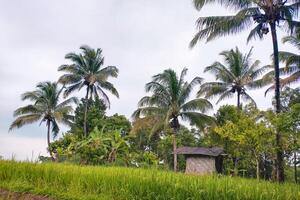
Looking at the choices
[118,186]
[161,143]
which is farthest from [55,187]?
[161,143]

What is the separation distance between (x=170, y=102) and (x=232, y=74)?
5.58 metres

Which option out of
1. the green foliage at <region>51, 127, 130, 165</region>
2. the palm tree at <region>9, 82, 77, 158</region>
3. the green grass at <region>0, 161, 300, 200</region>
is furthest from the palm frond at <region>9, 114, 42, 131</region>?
the green grass at <region>0, 161, 300, 200</region>

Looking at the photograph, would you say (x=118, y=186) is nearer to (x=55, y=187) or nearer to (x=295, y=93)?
(x=55, y=187)

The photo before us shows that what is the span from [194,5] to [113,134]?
6731mm

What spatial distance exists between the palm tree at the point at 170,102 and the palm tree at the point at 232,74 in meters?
2.52

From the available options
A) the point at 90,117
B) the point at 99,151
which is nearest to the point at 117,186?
the point at 99,151

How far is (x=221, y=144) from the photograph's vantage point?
30.5 meters

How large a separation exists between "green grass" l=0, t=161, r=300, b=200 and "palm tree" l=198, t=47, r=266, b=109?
21.1m

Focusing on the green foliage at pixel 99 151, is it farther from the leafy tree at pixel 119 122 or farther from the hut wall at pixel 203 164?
the leafy tree at pixel 119 122

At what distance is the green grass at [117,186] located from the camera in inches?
340

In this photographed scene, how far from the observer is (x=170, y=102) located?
93.8 feet

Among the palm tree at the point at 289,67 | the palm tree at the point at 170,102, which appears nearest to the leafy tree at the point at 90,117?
the palm tree at the point at 170,102

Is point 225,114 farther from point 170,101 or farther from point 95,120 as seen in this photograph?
point 95,120

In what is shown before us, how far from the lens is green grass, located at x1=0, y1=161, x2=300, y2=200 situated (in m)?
8.62
